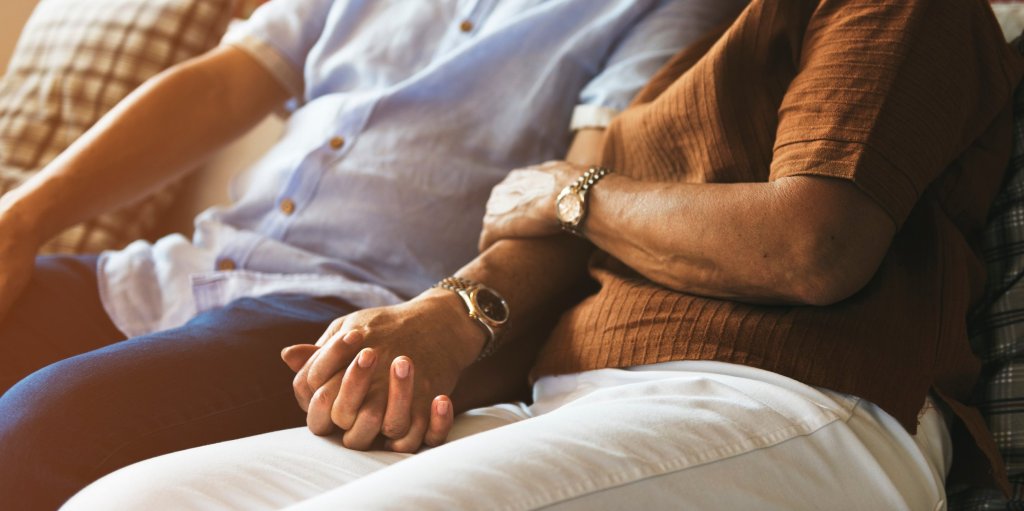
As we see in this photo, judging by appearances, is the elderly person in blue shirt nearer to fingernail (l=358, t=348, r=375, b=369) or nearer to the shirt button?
the shirt button

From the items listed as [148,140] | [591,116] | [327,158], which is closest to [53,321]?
[148,140]

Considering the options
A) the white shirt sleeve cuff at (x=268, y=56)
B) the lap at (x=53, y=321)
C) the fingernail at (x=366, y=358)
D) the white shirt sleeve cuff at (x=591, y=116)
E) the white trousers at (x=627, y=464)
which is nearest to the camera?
the white trousers at (x=627, y=464)

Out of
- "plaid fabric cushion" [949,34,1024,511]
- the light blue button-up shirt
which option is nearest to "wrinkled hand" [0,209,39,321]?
the light blue button-up shirt

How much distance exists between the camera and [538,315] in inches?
44.8

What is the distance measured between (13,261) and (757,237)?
2.95 ft

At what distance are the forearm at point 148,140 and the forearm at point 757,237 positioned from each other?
72 cm

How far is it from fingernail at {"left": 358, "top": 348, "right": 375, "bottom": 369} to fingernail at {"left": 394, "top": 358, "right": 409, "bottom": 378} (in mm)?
23

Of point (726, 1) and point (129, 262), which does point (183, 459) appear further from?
point (726, 1)

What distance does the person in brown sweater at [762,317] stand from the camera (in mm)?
766

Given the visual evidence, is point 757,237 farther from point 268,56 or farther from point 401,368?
point 268,56

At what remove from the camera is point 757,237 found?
0.87 metres

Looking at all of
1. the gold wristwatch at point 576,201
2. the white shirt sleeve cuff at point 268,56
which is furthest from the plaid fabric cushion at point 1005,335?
the white shirt sleeve cuff at point 268,56

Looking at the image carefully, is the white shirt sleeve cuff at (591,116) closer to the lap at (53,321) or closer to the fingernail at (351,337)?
the fingernail at (351,337)

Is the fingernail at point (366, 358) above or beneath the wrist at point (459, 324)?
above
